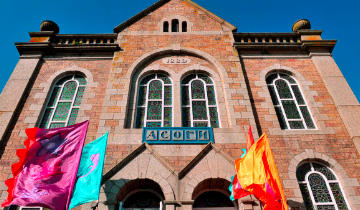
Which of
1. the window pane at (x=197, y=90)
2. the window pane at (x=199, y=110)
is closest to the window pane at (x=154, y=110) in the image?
the window pane at (x=199, y=110)

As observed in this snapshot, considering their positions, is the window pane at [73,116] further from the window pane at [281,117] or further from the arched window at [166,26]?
the window pane at [281,117]

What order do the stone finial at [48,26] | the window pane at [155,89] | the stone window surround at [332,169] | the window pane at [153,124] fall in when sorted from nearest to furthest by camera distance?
the stone window surround at [332,169]
the window pane at [153,124]
the window pane at [155,89]
the stone finial at [48,26]

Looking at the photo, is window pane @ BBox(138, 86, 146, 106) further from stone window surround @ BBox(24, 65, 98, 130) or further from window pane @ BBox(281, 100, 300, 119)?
window pane @ BBox(281, 100, 300, 119)

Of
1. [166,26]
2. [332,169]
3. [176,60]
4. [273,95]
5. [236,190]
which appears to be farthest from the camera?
[166,26]

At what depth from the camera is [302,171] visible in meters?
9.22

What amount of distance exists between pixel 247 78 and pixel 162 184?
6.36 meters

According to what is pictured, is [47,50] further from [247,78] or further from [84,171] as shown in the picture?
[247,78]

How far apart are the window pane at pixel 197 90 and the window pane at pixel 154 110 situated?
158 centimetres

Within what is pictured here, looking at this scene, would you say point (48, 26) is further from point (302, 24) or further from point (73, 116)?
point (302, 24)

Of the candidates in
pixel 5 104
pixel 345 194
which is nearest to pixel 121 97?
pixel 5 104

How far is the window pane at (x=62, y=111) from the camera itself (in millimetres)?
10719

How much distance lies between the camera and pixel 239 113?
10375mm

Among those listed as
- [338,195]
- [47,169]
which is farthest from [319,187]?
[47,169]

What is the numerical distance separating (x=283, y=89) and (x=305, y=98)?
1001mm
